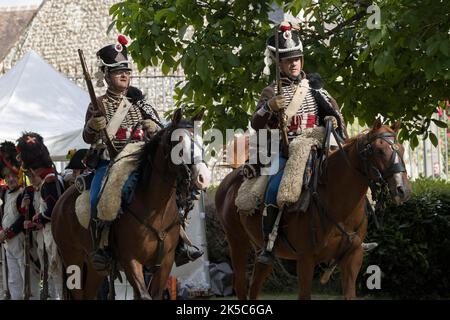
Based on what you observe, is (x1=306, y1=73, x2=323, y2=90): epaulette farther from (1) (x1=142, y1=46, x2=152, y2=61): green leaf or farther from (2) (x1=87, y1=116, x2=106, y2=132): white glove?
(1) (x1=142, y1=46, x2=152, y2=61): green leaf

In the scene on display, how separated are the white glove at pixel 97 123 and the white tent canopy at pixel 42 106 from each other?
5801 mm

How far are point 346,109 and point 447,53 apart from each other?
3.08m

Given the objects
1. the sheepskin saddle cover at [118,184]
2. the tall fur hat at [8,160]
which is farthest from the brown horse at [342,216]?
the tall fur hat at [8,160]

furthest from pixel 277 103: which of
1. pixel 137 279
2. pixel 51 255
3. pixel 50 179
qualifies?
pixel 51 255

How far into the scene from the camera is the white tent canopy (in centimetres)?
1590

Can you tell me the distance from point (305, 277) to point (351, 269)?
0.46m

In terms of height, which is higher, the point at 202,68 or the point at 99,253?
the point at 202,68

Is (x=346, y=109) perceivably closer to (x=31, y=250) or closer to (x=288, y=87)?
(x=288, y=87)

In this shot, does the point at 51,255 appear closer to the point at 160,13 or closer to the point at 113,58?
the point at 113,58

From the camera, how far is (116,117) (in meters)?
10.2

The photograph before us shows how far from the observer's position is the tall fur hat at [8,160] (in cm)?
1342

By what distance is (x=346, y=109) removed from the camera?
12969 mm

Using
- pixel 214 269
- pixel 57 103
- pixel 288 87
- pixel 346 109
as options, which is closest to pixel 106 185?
pixel 288 87

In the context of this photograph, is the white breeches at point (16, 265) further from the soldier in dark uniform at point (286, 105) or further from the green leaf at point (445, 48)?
the green leaf at point (445, 48)
